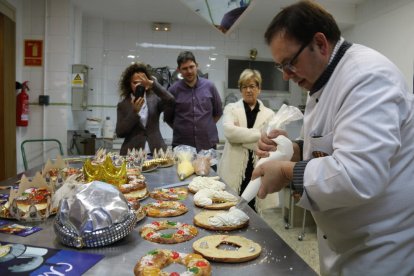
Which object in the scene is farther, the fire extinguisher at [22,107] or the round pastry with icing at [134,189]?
the fire extinguisher at [22,107]

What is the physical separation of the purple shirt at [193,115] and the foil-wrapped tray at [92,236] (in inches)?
79.2

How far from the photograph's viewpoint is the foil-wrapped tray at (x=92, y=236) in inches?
40.5

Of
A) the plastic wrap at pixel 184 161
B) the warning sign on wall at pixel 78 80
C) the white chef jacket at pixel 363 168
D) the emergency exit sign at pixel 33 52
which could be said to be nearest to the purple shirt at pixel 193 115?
the plastic wrap at pixel 184 161

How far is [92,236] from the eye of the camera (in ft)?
3.38

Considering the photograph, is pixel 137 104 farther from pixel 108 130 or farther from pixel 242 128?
pixel 108 130

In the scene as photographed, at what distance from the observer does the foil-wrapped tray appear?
1.03 m

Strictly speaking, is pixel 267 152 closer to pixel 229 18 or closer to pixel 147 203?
pixel 147 203

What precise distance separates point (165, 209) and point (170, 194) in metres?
0.24

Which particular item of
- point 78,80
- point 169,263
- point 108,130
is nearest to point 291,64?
point 169,263

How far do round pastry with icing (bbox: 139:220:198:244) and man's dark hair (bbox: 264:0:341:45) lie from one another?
2.38 ft

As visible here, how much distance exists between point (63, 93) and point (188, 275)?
4.53 m

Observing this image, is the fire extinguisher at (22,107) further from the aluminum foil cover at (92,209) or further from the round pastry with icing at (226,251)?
the round pastry with icing at (226,251)

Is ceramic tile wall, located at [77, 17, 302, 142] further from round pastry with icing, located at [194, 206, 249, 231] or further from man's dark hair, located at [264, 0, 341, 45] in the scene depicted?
man's dark hair, located at [264, 0, 341, 45]

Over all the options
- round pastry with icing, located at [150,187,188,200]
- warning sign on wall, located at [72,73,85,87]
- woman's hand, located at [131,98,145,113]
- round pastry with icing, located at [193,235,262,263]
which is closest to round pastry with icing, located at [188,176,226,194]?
round pastry with icing, located at [150,187,188,200]
